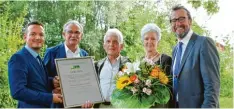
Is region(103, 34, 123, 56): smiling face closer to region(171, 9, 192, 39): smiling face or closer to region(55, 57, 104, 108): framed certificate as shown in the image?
region(55, 57, 104, 108): framed certificate

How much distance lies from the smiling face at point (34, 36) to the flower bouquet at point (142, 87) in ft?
2.05

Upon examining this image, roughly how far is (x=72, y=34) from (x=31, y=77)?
501mm

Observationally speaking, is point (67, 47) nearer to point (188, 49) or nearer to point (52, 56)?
point (52, 56)

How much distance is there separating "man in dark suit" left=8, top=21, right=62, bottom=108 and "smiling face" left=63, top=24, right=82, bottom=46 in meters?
0.24

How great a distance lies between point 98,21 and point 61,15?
41 centimetres

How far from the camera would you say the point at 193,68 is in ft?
6.20

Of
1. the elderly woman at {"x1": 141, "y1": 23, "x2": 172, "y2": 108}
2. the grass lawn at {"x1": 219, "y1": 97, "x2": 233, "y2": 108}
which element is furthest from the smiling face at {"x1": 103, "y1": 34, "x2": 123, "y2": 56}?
the grass lawn at {"x1": 219, "y1": 97, "x2": 233, "y2": 108}

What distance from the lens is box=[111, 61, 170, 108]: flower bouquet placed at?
6.14 ft

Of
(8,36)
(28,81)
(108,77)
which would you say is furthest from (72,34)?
(8,36)

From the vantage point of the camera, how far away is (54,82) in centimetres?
213

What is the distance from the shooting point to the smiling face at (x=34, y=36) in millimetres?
2113

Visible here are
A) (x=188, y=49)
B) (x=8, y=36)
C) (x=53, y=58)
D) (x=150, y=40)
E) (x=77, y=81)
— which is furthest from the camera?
(x=8, y=36)

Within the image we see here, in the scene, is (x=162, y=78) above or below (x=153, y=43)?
below

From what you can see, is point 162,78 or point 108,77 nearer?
point 162,78
